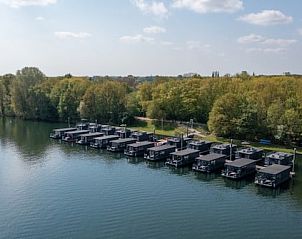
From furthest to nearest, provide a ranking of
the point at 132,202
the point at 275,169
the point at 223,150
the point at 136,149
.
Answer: the point at 136,149, the point at 223,150, the point at 275,169, the point at 132,202

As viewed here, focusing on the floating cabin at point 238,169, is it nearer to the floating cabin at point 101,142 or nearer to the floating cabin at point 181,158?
the floating cabin at point 181,158

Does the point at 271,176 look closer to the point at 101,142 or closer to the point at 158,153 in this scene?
the point at 158,153

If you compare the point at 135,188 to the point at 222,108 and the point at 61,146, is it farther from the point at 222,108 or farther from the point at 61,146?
the point at 222,108

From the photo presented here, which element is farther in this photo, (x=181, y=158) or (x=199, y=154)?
(x=199, y=154)

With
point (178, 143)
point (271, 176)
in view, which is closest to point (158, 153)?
point (178, 143)

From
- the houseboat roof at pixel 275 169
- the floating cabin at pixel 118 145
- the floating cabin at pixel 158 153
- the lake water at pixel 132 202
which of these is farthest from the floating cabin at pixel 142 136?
the houseboat roof at pixel 275 169

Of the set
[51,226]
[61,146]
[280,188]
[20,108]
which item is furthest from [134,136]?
[20,108]

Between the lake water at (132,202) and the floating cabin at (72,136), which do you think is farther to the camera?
the floating cabin at (72,136)
